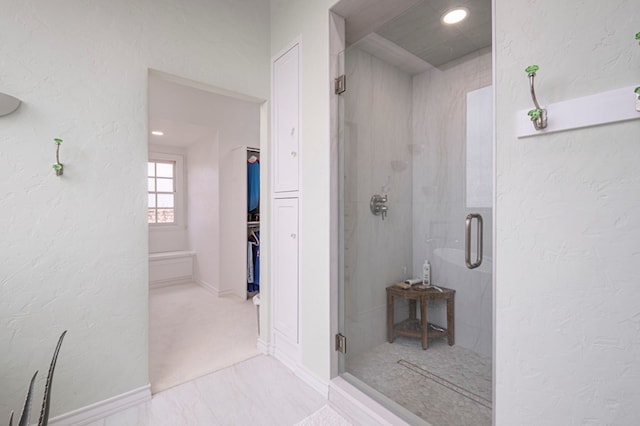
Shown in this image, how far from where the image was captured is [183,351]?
2.39m

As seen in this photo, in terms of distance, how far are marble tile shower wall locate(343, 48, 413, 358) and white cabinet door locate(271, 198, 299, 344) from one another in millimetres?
412

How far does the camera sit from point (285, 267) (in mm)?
2205

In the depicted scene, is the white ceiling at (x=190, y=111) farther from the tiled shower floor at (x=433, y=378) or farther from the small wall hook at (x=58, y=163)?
the tiled shower floor at (x=433, y=378)

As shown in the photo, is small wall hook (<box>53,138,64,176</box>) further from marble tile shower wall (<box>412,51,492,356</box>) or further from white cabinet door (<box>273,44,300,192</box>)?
marble tile shower wall (<box>412,51,492,356</box>)

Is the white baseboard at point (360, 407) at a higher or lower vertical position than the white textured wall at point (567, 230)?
lower

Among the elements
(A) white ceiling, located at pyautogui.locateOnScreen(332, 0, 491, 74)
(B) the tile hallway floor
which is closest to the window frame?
(B) the tile hallway floor

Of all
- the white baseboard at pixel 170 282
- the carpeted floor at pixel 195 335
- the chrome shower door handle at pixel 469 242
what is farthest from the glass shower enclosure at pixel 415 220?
the white baseboard at pixel 170 282

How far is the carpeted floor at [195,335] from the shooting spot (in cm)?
212

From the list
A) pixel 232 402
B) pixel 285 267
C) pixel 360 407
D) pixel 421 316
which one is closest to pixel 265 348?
pixel 232 402

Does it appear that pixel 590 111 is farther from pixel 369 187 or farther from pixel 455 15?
pixel 369 187

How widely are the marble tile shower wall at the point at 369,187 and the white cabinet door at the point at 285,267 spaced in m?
0.41

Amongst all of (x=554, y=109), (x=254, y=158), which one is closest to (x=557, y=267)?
(x=554, y=109)

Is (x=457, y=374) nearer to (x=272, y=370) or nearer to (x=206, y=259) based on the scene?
(x=272, y=370)

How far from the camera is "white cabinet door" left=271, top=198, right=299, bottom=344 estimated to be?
2111 millimetres
